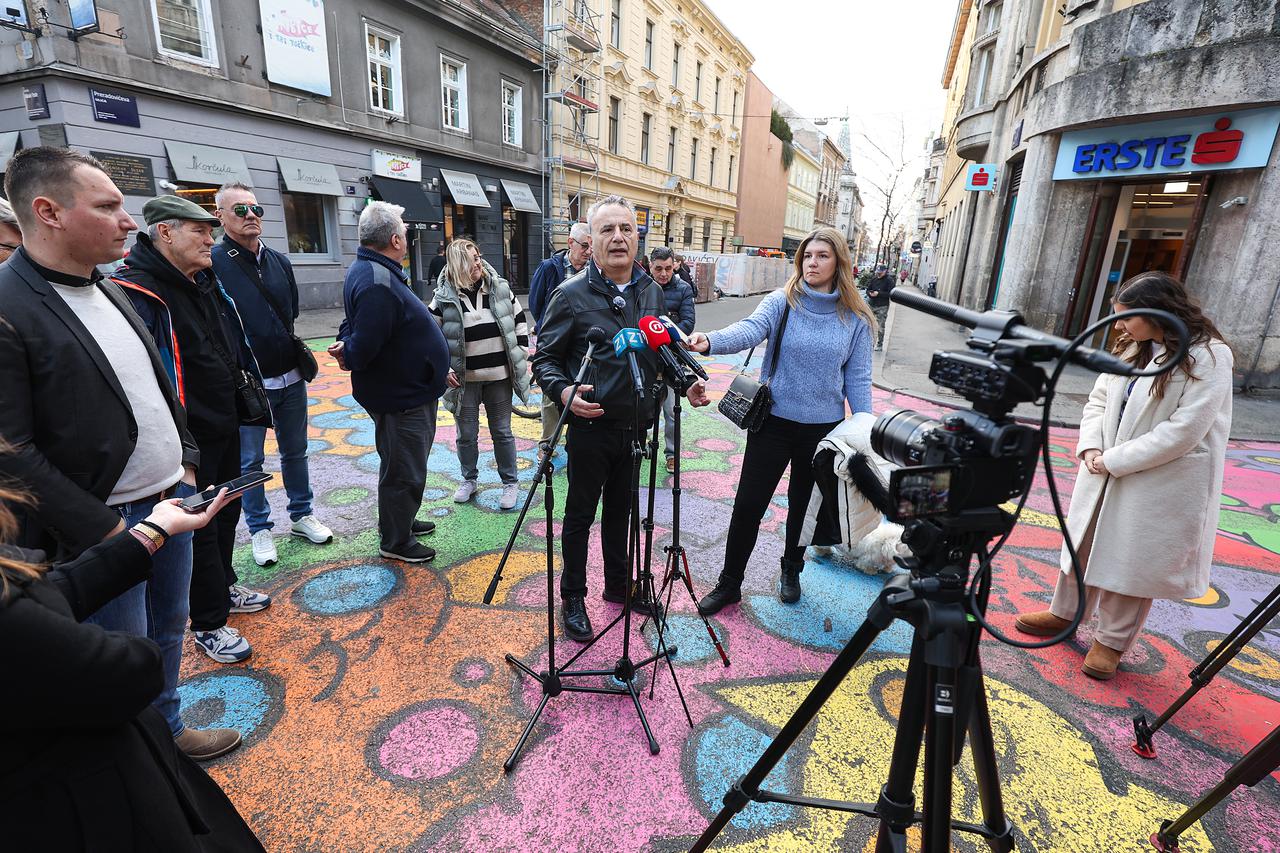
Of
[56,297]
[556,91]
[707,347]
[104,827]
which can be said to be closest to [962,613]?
[707,347]

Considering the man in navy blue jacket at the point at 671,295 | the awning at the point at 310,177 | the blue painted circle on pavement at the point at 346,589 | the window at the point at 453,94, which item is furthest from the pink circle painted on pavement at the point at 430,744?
the window at the point at 453,94

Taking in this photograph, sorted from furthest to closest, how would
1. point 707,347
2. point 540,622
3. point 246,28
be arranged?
point 246,28
point 540,622
point 707,347

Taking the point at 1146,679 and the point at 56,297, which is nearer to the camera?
the point at 56,297

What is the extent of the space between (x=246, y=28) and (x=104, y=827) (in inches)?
622

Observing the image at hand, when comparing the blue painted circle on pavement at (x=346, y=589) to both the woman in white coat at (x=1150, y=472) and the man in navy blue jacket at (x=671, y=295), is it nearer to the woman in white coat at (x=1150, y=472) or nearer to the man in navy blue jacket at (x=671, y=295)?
the man in navy blue jacket at (x=671, y=295)

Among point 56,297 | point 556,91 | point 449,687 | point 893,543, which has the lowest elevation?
point 449,687

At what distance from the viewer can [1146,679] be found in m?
2.96

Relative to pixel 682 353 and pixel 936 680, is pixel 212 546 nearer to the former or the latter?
pixel 682 353

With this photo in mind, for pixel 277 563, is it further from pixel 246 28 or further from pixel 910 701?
pixel 246 28

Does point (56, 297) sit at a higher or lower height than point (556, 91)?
lower

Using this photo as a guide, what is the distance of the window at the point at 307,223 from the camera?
551 inches

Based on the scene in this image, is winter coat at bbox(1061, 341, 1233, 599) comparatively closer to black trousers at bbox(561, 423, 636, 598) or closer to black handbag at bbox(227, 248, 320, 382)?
black trousers at bbox(561, 423, 636, 598)

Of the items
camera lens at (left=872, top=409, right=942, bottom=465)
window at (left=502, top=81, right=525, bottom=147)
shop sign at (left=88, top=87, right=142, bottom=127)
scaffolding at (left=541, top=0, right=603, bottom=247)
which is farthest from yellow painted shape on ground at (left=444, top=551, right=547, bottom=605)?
scaffolding at (left=541, top=0, right=603, bottom=247)

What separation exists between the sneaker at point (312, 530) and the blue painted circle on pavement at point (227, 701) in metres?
1.23
